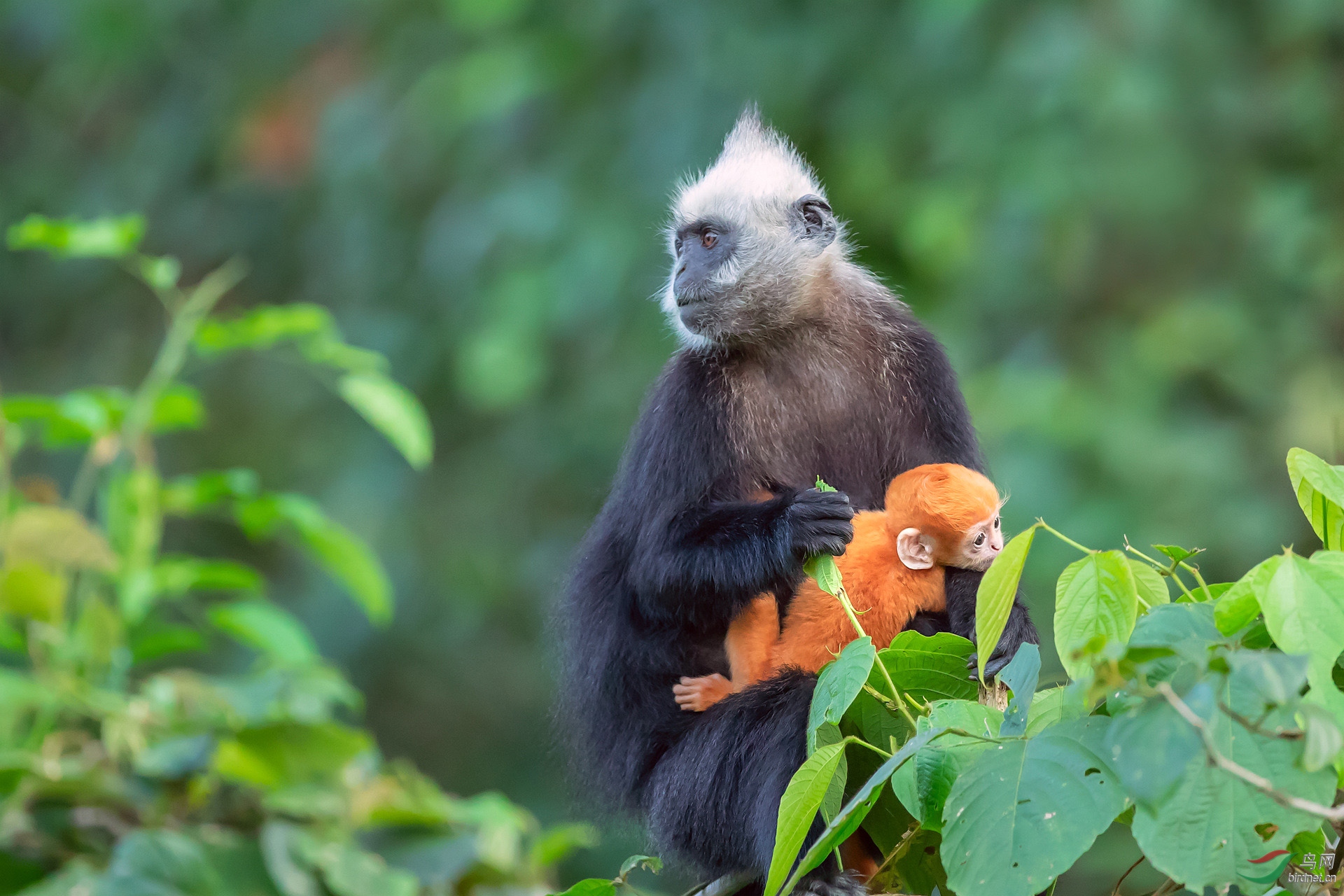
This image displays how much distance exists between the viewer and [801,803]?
1236 millimetres

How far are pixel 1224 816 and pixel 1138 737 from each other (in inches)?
8.2

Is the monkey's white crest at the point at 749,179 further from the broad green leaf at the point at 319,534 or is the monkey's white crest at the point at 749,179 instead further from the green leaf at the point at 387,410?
the broad green leaf at the point at 319,534

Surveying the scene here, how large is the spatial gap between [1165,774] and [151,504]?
2632 mm

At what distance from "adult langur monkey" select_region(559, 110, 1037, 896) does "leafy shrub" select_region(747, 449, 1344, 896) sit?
42 cm

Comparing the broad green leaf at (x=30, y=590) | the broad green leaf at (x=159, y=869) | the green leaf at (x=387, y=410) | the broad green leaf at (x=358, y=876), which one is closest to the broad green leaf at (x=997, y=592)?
A: the broad green leaf at (x=358, y=876)

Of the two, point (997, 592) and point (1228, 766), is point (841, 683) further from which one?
point (1228, 766)

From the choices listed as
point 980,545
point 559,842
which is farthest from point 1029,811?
point 559,842

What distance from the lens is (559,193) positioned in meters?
5.86

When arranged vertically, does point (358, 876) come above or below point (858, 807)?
below

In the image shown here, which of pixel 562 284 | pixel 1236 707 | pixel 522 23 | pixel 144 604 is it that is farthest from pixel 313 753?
pixel 522 23

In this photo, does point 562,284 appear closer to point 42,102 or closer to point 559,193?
point 559,193

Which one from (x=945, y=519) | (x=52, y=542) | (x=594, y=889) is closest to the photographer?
(x=594, y=889)

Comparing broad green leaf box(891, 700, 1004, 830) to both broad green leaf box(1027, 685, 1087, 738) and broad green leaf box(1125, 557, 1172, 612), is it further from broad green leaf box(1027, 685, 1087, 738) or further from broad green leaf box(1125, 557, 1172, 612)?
broad green leaf box(1125, 557, 1172, 612)

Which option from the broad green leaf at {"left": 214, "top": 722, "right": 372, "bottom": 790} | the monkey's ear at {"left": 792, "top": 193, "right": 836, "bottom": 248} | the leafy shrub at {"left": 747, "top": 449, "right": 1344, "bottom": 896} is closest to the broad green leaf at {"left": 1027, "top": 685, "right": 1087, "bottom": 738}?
the leafy shrub at {"left": 747, "top": 449, "right": 1344, "bottom": 896}
